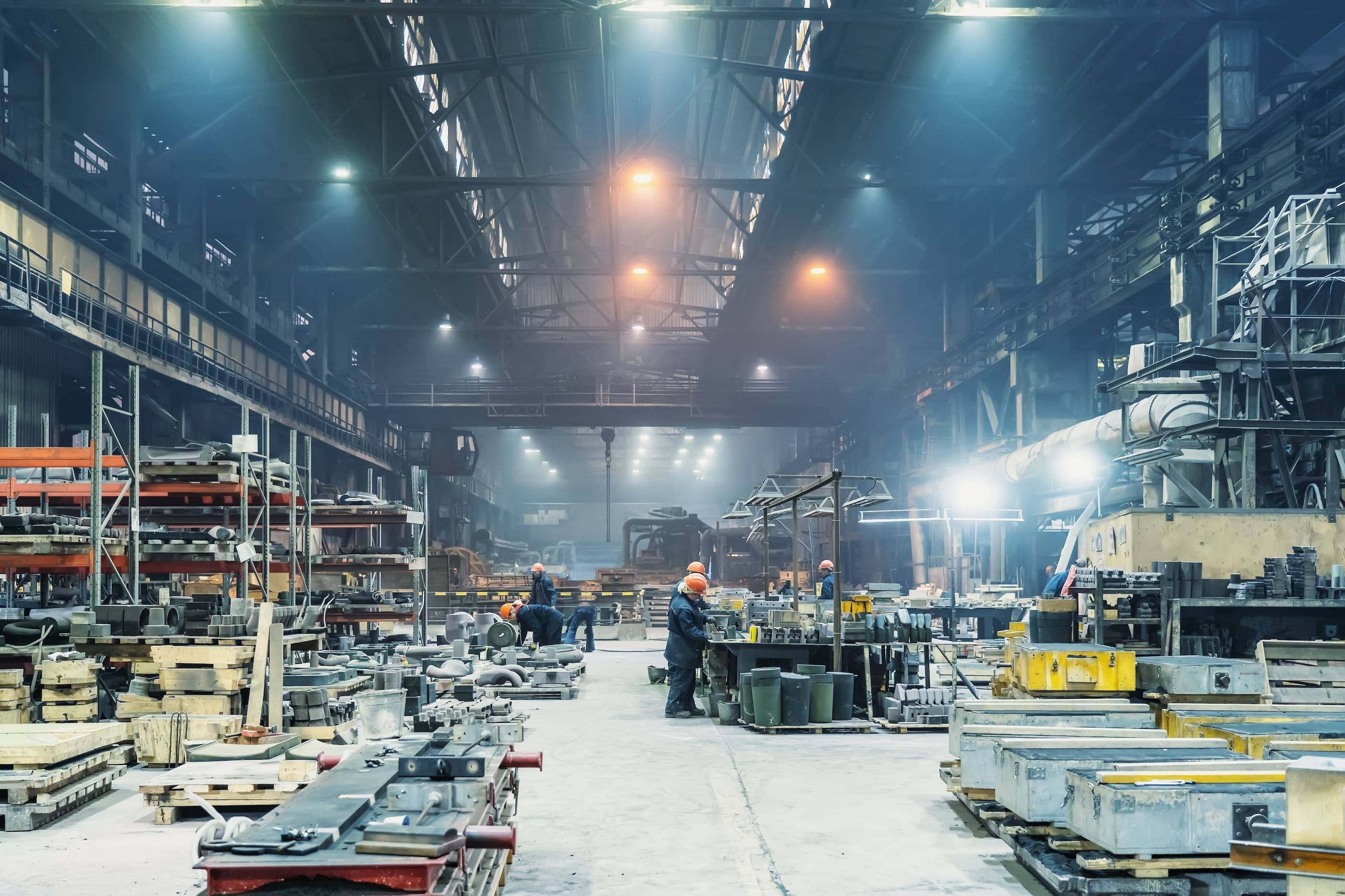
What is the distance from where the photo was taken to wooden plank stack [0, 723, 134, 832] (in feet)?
19.5

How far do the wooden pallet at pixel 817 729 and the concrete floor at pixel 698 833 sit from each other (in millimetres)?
554

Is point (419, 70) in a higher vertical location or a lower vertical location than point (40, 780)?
higher

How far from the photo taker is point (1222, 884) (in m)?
4.20

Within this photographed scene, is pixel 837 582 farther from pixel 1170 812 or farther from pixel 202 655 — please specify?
pixel 1170 812

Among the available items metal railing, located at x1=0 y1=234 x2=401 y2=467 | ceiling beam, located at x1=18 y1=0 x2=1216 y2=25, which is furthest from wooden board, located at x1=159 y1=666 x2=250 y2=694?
ceiling beam, located at x1=18 y1=0 x2=1216 y2=25

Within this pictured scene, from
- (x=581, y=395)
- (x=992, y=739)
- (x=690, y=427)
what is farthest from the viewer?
(x=690, y=427)

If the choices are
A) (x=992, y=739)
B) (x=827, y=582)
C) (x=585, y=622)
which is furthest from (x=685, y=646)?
(x=585, y=622)

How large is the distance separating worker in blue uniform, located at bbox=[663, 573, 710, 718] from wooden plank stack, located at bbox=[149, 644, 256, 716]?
3971mm

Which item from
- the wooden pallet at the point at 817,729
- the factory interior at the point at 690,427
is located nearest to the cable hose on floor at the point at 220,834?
the factory interior at the point at 690,427

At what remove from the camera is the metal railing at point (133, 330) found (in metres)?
14.9

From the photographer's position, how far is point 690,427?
32.9 meters

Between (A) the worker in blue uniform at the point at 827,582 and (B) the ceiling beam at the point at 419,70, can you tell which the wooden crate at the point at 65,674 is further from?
(B) the ceiling beam at the point at 419,70

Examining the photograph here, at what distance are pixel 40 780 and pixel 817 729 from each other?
5966mm

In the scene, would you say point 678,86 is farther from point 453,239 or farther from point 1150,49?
point 1150,49
